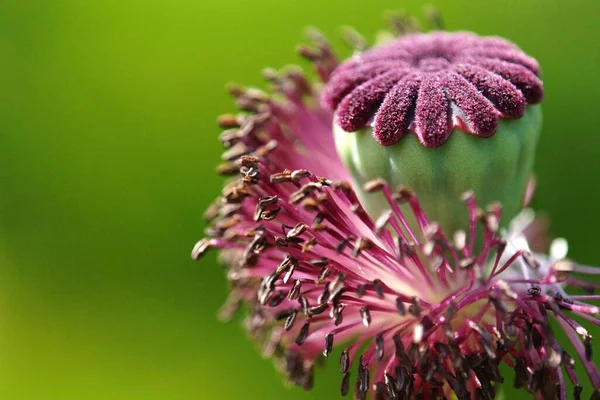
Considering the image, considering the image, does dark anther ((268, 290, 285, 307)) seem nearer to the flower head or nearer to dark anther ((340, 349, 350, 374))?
the flower head

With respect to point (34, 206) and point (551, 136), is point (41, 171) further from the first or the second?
point (551, 136)

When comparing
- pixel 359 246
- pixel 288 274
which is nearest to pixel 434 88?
pixel 359 246

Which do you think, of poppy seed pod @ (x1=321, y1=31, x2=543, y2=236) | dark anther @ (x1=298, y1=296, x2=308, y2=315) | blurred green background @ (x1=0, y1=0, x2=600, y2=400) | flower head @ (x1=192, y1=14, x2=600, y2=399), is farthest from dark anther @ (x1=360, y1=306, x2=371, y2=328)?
blurred green background @ (x1=0, y1=0, x2=600, y2=400)

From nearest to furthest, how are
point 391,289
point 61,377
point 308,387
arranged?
point 391,289, point 308,387, point 61,377

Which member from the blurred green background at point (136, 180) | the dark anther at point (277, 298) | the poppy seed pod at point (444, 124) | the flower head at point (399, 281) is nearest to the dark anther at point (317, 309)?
the flower head at point (399, 281)

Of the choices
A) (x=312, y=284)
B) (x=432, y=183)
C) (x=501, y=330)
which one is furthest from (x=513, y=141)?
(x=312, y=284)

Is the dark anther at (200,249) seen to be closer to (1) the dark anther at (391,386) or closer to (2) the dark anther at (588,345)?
(1) the dark anther at (391,386)
